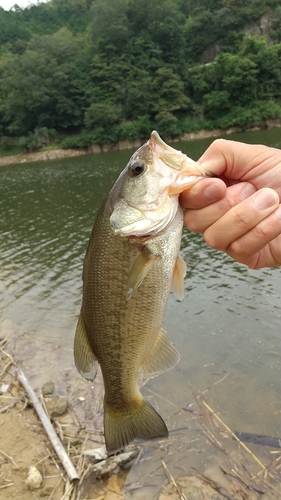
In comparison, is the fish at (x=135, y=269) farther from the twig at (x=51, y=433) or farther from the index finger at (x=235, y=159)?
the twig at (x=51, y=433)

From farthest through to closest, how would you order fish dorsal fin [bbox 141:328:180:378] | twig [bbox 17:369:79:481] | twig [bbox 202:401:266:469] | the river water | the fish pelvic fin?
the river water → twig [bbox 202:401:266:469] → twig [bbox 17:369:79:481] → the fish pelvic fin → fish dorsal fin [bbox 141:328:180:378]

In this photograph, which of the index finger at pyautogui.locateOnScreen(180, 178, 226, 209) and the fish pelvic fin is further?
the fish pelvic fin

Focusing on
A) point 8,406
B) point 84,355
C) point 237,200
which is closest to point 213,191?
point 237,200

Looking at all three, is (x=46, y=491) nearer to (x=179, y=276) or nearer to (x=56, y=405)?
(x=56, y=405)

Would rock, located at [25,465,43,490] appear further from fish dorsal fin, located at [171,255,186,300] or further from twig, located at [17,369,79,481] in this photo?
fish dorsal fin, located at [171,255,186,300]

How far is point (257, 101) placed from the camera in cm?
5644

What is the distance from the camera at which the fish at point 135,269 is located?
2.19 m

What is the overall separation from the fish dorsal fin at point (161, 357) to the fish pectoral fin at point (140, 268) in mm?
552

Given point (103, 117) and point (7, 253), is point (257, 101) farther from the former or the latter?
point (7, 253)

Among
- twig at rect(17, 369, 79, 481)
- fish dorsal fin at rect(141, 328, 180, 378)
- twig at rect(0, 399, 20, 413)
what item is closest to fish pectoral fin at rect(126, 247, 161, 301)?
fish dorsal fin at rect(141, 328, 180, 378)

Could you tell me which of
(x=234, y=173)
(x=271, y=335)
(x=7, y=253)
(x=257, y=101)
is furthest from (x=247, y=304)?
(x=257, y=101)

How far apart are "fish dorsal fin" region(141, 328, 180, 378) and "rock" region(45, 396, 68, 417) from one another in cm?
367

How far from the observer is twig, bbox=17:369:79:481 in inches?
175

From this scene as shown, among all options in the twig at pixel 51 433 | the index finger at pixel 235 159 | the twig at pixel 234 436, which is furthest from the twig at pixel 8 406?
the index finger at pixel 235 159
